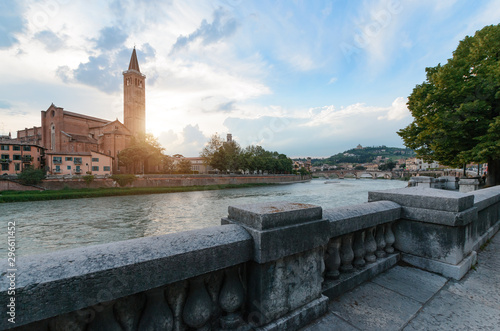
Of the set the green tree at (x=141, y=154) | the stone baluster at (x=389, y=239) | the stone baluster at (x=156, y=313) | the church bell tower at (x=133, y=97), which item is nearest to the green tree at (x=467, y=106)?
the stone baluster at (x=389, y=239)

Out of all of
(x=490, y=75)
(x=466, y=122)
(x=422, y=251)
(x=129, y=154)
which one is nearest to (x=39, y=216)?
(x=422, y=251)

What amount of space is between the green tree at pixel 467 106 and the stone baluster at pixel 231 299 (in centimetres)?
1404

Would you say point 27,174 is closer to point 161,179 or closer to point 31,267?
point 161,179

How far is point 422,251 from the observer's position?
3080 mm

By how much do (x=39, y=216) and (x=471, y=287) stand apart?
2445 centimetres

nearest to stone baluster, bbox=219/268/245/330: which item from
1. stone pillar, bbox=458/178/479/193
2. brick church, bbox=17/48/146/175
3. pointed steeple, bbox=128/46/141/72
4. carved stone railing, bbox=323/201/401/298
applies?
carved stone railing, bbox=323/201/401/298

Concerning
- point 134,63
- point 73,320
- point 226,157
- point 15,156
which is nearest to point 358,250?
point 73,320

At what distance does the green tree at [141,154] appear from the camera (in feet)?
162

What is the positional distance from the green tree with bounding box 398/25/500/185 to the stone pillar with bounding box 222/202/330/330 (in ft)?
43.7

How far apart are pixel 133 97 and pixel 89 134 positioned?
14917mm

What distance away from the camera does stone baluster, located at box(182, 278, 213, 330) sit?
1.56 meters

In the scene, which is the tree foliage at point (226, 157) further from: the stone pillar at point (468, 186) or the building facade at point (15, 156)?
the stone pillar at point (468, 186)

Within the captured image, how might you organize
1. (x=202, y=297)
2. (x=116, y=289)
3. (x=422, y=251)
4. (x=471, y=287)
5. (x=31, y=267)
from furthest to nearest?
1. (x=422, y=251)
2. (x=471, y=287)
3. (x=202, y=297)
4. (x=116, y=289)
5. (x=31, y=267)

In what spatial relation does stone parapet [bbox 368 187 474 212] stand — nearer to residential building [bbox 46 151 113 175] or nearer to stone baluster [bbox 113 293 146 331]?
stone baluster [bbox 113 293 146 331]
